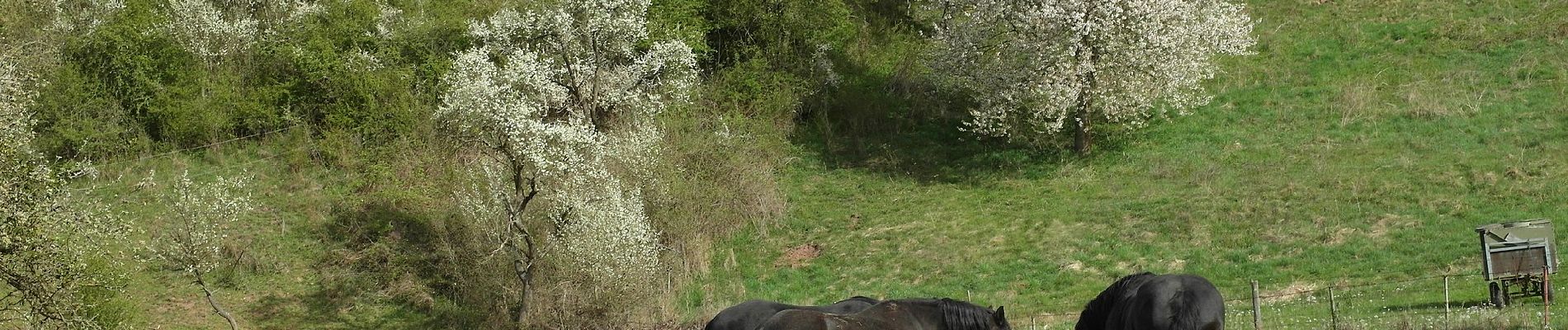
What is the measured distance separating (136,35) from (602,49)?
15.5 meters

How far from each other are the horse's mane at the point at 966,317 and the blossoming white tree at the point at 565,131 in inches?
693

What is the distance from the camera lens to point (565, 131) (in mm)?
36406

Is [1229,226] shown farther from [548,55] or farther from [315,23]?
[315,23]

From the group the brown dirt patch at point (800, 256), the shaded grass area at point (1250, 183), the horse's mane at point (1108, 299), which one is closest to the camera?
the horse's mane at point (1108, 299)

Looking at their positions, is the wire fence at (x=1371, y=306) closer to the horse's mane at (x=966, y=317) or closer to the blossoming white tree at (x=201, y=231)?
the horse's mane at (x=966, y=317)

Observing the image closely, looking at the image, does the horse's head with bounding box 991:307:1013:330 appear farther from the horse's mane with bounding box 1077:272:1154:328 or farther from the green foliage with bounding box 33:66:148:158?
the green foliage with bounding box 33:66:148:158

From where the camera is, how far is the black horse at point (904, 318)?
18.5 meters

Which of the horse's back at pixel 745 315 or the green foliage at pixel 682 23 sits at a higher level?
the green foliage at pixel 682 23

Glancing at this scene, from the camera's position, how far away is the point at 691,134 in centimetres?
4444

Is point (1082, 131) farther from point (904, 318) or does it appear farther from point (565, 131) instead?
point (904, 318)

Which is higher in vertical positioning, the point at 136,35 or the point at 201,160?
the point at 136,35

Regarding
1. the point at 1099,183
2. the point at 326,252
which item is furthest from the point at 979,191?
the point at 326,252

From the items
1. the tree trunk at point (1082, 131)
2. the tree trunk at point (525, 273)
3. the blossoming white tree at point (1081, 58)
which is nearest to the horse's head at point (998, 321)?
the tree trunk at point (525, 273)

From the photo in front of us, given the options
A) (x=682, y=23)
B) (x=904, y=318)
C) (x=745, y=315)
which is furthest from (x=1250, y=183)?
(x=904, y=318)
